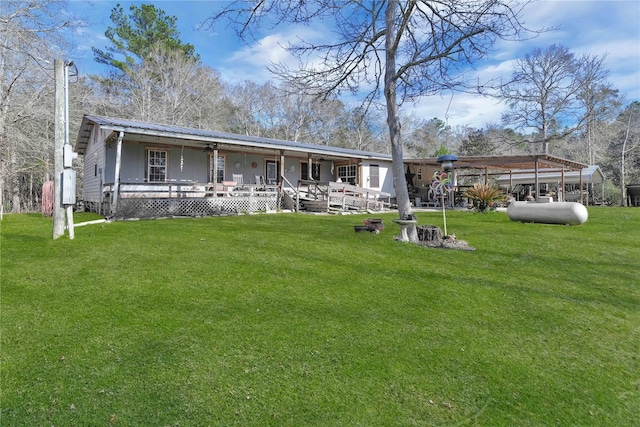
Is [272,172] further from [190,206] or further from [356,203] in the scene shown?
[190,206]

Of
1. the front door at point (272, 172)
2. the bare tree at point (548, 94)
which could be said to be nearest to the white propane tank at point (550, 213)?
the front door at point (272, 172)

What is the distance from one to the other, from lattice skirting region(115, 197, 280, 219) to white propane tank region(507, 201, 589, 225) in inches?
327

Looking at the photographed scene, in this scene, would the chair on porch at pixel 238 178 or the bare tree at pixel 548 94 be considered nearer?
the chair on porch at pixel 238 178

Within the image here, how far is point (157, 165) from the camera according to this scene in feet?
45.8

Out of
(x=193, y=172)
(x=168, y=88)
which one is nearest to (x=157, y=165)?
(x=193, y=172)

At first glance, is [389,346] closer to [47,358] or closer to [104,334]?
[104,334]

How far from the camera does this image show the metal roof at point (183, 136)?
10.9 meters

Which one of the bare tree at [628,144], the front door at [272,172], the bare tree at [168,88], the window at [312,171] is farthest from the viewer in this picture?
the bare tree at [628,144]

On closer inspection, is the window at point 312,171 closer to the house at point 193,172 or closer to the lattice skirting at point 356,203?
the house at point 193,172

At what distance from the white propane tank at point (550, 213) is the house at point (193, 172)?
624cm

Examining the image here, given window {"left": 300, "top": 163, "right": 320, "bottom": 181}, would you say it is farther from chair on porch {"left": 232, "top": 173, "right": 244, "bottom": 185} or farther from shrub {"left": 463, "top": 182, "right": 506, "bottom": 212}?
shrub {"left": 463, "top": 182, "right": 506, "bottom": 212}

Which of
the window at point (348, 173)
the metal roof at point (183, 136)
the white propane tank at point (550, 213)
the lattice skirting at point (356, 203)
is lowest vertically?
the white propane tank at point (550, 213)

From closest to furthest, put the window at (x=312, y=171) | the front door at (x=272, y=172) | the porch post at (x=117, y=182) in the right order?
the porch post at (x=117, y=182) < the front door at (x=272, y=172) < the window at (x=312, y=171)

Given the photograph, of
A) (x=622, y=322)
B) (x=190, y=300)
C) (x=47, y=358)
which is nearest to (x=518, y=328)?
(x=622, y=322)
